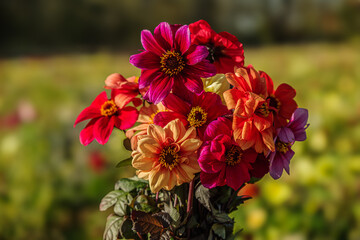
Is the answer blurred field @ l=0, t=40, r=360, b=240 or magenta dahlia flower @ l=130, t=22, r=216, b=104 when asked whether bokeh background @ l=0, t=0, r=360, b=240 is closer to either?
blurred field @ l=0, t=40, r=360, b=240

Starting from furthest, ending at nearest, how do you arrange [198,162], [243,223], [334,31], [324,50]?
[334,31] → [324,50] → [243,223] → [198,162]

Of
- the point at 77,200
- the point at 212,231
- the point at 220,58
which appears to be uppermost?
the point at 220,58

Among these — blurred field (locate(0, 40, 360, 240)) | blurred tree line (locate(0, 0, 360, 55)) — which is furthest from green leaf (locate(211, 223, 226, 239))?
blurred tree line (locate(0, 0, 360, 55))

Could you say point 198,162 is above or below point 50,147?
above

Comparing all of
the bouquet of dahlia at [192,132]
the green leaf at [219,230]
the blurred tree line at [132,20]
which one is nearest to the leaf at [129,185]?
the bouquet of dahlia at [192,132]

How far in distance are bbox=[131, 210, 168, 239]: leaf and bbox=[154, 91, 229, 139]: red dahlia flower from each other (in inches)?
4.0

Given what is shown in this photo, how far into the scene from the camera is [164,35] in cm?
44

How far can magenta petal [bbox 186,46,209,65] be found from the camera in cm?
42

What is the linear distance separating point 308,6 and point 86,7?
1682 millimetres

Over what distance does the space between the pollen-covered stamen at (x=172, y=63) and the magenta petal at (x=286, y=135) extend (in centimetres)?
13

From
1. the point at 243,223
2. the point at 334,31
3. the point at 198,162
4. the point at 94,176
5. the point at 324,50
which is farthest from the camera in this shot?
the point at 334,31

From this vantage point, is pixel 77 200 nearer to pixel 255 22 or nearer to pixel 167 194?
pixel 167 194

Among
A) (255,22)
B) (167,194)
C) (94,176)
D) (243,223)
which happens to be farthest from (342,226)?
(255,22)

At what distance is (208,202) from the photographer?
0.43m
